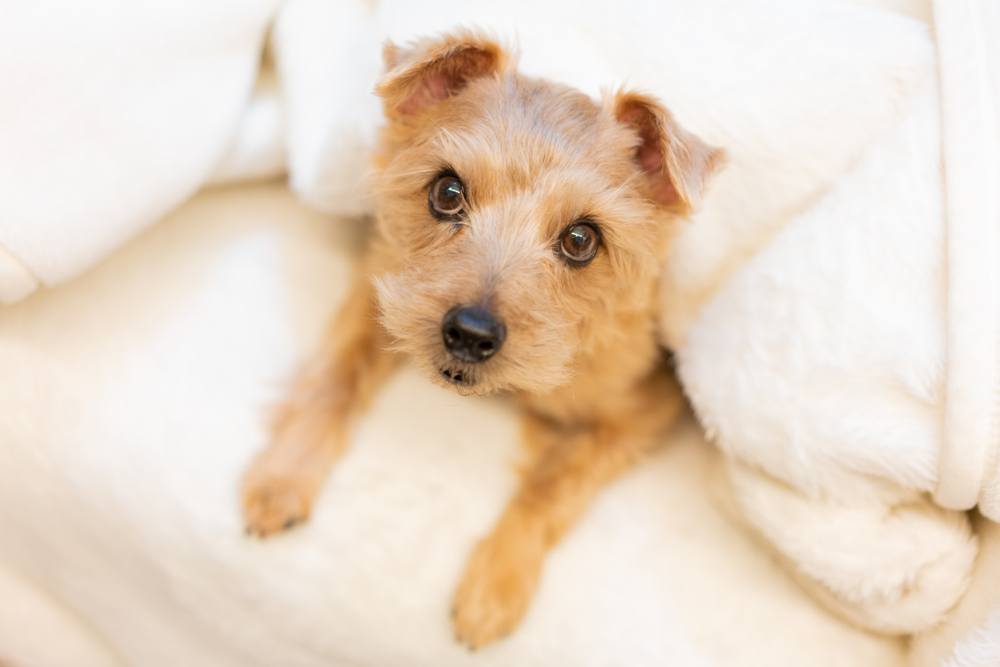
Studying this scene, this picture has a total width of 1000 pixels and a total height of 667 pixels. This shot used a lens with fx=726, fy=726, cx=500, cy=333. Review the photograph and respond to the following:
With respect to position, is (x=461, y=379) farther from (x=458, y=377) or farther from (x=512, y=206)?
(x=512, y=206)

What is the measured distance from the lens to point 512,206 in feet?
3.87

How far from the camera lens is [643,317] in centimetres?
146

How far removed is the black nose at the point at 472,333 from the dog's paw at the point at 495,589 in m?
0.45

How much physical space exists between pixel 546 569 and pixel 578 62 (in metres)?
0.95

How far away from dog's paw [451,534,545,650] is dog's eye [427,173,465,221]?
1.97 feet

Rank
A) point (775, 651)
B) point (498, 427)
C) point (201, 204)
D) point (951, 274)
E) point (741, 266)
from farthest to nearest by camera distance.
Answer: point (201, 204) → point (498, 427) → point (741, 266) → point (775, 651) → point (951, 274)

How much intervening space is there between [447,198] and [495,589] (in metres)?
0.69

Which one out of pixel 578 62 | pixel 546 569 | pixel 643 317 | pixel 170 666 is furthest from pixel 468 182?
pixel 170 666

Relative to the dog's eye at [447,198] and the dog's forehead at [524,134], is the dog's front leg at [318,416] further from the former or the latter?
the dog's forehead at [524,134]

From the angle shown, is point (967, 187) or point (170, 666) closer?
point (967, 187)

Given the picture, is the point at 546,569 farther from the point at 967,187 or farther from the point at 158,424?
the point at 967,187

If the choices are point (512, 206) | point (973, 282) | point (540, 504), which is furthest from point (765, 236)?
point (540, 504)

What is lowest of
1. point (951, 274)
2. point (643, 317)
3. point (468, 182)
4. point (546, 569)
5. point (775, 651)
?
point (775, 651)

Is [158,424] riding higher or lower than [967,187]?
lower
